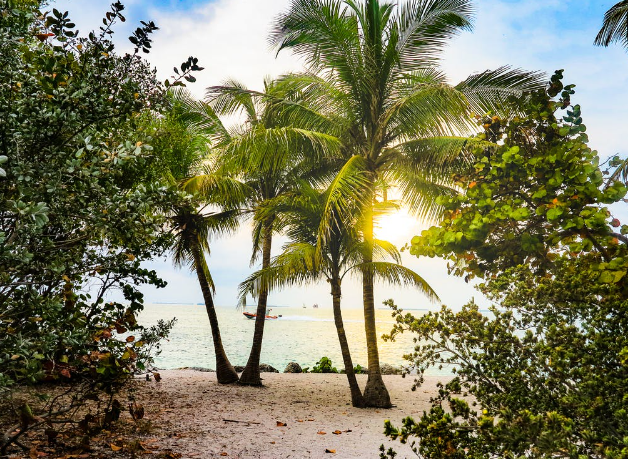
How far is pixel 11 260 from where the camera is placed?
7.77 feet

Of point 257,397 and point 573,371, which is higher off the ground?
point 573,371

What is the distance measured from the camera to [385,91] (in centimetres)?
976

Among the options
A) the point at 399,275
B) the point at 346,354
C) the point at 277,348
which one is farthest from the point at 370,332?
the point at 277,348

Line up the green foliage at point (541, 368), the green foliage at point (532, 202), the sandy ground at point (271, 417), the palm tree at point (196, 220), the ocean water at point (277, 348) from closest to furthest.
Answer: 1. the green foliage at point (541, 368)
2. the green foliage at point (532, 202)
3. the sandy ground at point (271, 417)
4. the palm tree at point (196, 220)
5. the ocean water at point (277, 348)

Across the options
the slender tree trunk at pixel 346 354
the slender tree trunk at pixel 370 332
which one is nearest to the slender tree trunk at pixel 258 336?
the slender tree trunk at pixel 346 354

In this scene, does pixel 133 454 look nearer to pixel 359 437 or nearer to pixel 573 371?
pixel 359 437

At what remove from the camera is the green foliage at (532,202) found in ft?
10.0

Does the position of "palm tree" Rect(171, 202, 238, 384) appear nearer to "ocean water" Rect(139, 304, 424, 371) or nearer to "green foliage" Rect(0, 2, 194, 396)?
"ocean water" Rect(139, 304, 424, 371)

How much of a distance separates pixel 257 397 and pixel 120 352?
6.55 meters

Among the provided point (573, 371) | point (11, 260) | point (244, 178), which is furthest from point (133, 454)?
point (244, 178)

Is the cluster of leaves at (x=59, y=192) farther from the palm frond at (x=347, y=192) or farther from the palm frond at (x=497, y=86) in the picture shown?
the palm frond at (x=497, y=86)

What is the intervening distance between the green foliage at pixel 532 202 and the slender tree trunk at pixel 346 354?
5.96 m

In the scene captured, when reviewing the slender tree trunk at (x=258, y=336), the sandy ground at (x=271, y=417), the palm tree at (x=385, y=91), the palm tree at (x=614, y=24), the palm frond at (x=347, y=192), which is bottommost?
the sandy ground at (x=271, y=417)

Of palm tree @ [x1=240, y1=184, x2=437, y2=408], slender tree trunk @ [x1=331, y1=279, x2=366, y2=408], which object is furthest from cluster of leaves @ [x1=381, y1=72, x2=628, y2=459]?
slender tree trunk @ [x1=331, y1=279, x2=366, y2=408]
